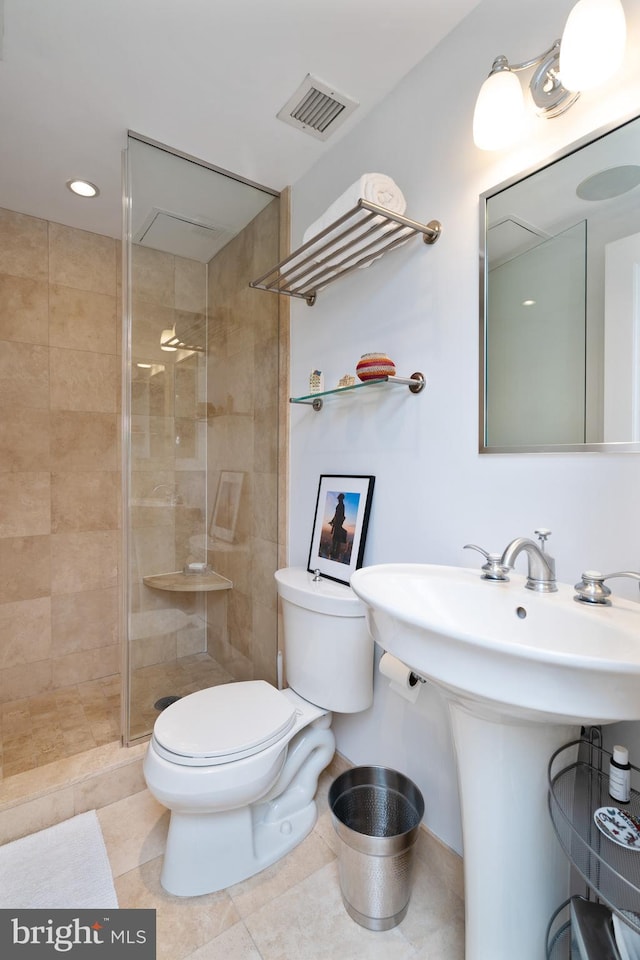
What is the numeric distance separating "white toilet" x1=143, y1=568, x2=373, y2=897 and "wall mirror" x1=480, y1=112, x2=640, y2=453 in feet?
2.43

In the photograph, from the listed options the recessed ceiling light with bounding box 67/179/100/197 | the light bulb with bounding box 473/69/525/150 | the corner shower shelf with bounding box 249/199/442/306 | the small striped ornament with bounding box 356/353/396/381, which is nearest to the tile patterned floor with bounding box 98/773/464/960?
the small striped ornament with bounding box 356/353/396/381

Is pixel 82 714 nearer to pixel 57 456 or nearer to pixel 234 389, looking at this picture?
pixel 57 456

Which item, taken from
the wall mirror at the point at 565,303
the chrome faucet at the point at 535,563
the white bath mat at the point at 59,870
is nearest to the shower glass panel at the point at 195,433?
the white bath mat at the point at 59,870

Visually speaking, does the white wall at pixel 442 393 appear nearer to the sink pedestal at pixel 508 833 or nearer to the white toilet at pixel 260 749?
the white toilet at pixel 260 749

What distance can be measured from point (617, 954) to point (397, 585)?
2.36 ft

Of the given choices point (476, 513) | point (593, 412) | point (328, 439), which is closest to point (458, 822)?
point (476, 513)

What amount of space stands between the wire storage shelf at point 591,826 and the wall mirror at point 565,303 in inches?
25.4

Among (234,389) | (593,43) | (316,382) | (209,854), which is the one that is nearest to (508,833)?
(209,854)

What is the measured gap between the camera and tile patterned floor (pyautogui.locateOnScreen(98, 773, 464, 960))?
3.68 ft

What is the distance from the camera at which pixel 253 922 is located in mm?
1192

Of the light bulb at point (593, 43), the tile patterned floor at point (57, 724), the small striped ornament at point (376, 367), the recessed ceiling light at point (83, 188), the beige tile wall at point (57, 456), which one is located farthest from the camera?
the beige tile wall at point (57, 456)

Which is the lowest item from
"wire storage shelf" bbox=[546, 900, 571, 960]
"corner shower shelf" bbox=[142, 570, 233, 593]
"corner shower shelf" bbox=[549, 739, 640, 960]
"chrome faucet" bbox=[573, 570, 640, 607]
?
"wire storage shelf" bbox=[546, 900, 571, 960]

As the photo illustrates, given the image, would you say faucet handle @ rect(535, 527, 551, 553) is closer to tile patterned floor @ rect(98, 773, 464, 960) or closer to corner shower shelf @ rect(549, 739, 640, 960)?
corner shower shelf @ rect(549, 739, 640, 960)

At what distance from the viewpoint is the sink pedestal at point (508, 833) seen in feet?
2.86
